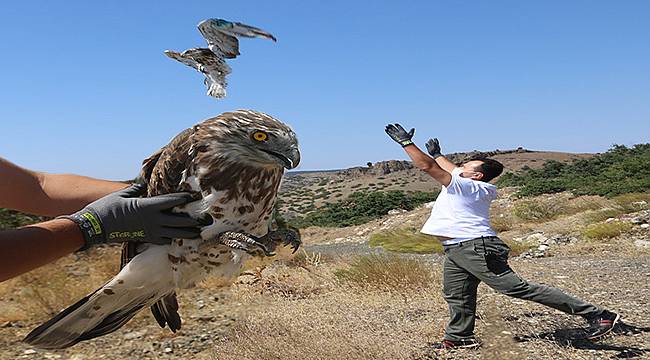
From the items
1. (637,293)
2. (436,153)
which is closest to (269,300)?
(436,153)

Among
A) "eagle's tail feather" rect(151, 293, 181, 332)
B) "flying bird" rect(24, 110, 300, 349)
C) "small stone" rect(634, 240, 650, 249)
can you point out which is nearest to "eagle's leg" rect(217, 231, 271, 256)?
"flying bird" rect(24, 110, 300, 349)

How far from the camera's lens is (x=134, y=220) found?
191 centimetres

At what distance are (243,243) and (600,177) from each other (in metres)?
27.4

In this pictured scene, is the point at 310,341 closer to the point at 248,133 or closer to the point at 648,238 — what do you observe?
the point at 248,133

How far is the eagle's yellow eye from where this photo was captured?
2.03 meters

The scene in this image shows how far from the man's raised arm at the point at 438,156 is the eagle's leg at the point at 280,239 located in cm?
340

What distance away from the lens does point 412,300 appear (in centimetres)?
679

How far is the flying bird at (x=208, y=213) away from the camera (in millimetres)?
2029

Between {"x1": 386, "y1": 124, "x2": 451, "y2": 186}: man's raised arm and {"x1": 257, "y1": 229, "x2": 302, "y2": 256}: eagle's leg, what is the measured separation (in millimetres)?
2707

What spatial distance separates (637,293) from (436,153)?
3367mm

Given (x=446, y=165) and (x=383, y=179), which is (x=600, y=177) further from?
(x=383, y=179)

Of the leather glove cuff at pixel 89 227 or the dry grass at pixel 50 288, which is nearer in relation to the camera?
the leather glove cuff at pixel 89 227

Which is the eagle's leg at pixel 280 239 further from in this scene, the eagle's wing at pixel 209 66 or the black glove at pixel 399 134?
Result: the black glove at pixel 399 134

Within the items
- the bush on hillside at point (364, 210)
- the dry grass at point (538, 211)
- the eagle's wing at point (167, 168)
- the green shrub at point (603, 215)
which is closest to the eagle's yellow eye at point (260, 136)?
the eagle's wing at point (167, 168)
